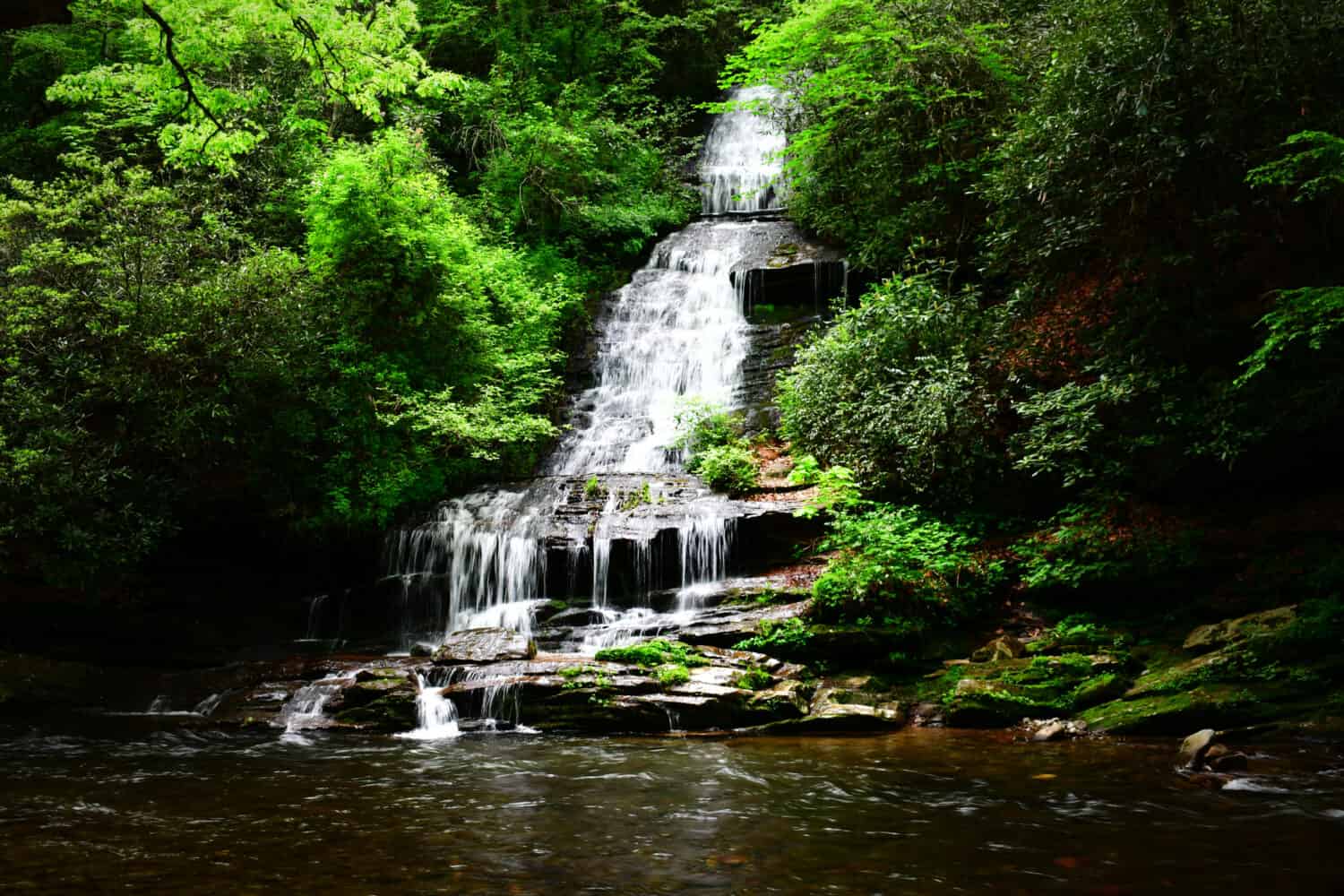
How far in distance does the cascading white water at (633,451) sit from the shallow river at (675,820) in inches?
158

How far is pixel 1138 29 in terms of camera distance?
10.2 meters

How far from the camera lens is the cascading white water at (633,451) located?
11.6 m

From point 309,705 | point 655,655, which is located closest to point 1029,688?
point 655,655

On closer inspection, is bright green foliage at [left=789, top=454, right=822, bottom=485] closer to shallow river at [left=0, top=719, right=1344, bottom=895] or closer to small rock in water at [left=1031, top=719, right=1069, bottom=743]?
shallow river at [left=0, top=719, right=1344, bottom=895]

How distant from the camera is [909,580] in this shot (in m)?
9.66

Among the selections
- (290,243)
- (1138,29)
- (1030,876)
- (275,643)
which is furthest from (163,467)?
(1138,29)

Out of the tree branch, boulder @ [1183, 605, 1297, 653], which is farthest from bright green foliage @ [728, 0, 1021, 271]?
the tree branch

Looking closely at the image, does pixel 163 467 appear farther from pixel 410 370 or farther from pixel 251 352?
pixel 410 370

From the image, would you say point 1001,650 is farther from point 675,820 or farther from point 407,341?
point 407,341

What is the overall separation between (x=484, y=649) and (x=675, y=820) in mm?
5037

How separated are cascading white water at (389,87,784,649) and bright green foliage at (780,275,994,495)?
2.04m

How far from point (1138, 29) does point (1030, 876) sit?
1021 cm

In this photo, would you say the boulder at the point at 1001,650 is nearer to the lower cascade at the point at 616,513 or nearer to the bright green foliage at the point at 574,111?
the lower cascade at the point at 616,513

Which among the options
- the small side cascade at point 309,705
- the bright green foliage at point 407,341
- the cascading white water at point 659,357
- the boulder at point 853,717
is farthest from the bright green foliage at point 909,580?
the bright green foliage at point 407,341
